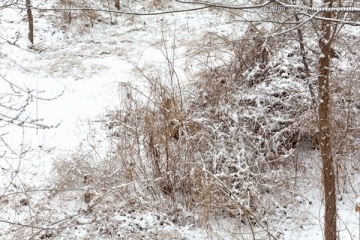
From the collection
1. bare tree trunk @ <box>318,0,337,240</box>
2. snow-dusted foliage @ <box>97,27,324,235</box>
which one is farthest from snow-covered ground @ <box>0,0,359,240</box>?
snow-dusted foliage @ <box>97,27,324,235</box>

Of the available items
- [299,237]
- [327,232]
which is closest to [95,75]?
[299,237]

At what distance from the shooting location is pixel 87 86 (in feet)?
27.4

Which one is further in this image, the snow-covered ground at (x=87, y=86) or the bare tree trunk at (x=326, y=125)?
the snow-covered ground at (x=87, y=86)

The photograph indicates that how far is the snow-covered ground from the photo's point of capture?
4.88 meters

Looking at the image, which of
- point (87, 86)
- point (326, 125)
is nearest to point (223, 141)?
point (326, 125)

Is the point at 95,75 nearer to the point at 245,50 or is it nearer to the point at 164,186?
the point at 245,50

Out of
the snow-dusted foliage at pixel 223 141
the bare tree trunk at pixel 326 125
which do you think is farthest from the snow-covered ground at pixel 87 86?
the snow-dusted foliage at pixel 223 141

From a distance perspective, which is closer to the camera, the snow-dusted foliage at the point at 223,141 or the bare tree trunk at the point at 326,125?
the bare tree trunk at the point at 326,125

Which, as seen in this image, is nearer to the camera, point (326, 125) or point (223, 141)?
point (326, 125)

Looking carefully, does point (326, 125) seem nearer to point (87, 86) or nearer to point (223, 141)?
point (223, 141)

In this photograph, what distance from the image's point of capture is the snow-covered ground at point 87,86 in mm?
4879

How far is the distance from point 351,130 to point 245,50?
2025mm

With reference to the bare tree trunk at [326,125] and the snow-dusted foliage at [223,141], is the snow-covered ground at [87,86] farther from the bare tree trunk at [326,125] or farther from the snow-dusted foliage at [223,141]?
the snow-dusted foliage at [223,141]

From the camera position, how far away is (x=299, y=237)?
4797 mm
